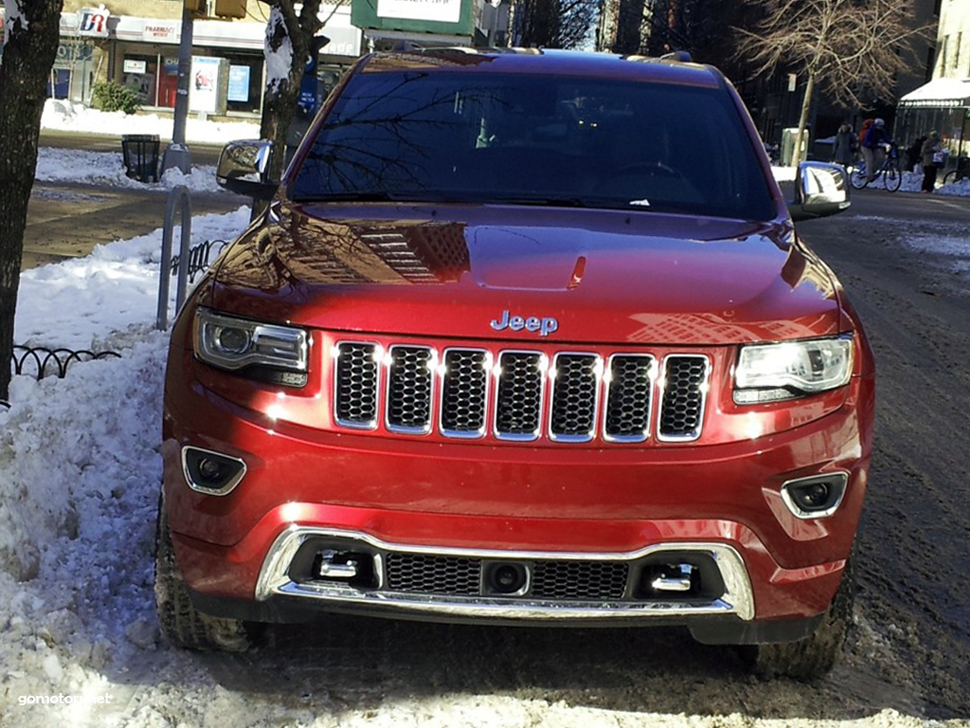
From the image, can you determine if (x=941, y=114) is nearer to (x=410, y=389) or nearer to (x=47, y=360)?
(x=47, y=360)

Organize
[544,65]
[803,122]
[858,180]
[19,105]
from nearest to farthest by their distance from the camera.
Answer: [544,65]
[19,105]
[858,180]
[803,122]

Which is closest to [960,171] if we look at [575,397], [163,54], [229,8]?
[229,8]

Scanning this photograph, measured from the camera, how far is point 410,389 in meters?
3.53

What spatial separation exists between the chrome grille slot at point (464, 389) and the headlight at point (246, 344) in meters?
0.36

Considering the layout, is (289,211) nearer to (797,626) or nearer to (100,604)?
(100,604)

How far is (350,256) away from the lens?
388 centimetres

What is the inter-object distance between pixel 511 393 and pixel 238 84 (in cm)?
5364

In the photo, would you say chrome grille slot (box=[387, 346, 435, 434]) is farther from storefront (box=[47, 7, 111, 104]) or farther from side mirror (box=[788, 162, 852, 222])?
storefront (box=[47, 7, 111, 104])

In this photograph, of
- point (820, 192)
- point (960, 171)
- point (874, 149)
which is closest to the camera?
point (820, 192)

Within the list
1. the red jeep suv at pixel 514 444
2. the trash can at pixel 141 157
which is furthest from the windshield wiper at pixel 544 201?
the trash can at pixel 141 157

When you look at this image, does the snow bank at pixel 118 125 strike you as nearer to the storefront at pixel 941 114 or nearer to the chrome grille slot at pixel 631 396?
the storefront at pixel 941 114

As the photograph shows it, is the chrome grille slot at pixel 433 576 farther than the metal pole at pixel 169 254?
No

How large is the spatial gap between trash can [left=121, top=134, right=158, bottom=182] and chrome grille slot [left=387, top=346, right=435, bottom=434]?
19.3 metres

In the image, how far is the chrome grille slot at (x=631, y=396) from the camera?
354 centimetres
